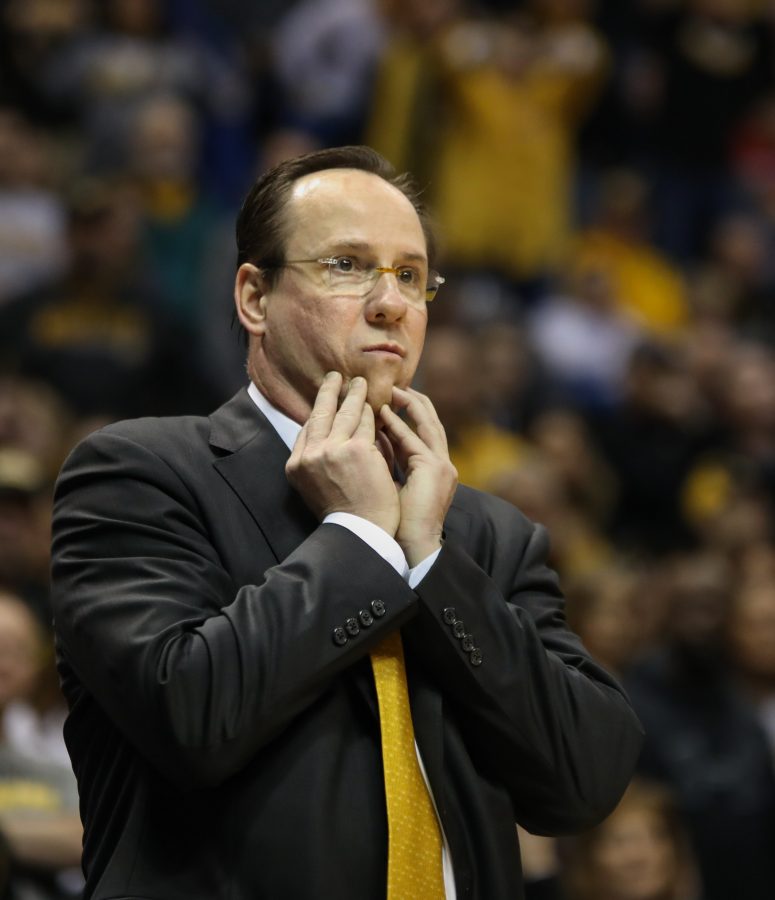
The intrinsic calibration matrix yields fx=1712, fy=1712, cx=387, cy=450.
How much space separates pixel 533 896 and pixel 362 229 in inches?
99.2

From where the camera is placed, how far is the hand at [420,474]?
239 cm

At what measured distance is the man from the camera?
222cm

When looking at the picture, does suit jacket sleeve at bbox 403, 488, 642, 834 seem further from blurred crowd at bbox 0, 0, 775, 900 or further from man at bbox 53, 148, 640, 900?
blurred crowd at bbox 0, 0, 775, 900

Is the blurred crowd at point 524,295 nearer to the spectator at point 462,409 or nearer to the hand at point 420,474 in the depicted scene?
the spectator at point 462,409

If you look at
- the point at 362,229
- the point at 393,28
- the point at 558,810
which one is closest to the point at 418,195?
the point at 362,229

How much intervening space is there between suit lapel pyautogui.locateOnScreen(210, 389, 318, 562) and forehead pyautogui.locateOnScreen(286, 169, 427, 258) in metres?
0.27

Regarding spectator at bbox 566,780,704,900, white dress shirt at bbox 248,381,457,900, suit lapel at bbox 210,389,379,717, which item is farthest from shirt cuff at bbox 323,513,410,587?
spectator at bbox 566,780,704,900

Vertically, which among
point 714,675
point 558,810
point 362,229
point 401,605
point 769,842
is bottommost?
point 769,842

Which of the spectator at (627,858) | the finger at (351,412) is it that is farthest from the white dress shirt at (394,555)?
the spectator at (627,858)

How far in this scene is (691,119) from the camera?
10.7 metres

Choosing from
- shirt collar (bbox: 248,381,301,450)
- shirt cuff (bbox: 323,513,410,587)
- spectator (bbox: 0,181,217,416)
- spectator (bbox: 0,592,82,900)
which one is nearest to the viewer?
shirt cuff (bbox: 323,513,410,587)

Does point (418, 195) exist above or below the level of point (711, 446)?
above

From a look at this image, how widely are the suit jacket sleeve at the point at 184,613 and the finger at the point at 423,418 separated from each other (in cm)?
23

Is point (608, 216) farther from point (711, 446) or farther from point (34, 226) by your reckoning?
point (34, 226)
